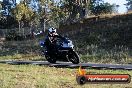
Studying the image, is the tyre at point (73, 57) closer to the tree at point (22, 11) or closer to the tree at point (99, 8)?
the tree at point (22, 11)

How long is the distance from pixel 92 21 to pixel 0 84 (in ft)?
123

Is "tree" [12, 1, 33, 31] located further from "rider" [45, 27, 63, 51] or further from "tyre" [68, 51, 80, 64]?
"tyre" [68, 51, 80, 64]

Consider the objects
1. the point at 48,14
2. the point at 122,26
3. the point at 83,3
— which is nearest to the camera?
the point at 122,26

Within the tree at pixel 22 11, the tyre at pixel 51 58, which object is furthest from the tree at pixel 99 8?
the tyre at pixel 51 58

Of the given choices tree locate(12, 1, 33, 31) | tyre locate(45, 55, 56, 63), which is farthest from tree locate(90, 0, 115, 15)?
tyre locate(45, 55, 56, 63)

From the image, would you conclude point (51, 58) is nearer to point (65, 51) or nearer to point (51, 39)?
point (51, 39)

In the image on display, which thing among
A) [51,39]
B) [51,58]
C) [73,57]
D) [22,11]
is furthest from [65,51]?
[22,11]

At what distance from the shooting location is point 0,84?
13.4 metres

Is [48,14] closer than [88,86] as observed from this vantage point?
No

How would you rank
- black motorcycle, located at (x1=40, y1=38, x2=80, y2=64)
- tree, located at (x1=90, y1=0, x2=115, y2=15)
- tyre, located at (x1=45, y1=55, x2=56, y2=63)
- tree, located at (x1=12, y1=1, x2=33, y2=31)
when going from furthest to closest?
tree, located at (x1=90, y1=0, x2=115, y2=15)
tree, located at (x1=12, y1=1, x2=33, y2=31)
tyre, located at (x1=45, y1=55, x2=56, y2=63)
black motorcycle, located at (x1=40, y1=38, x2=80, y2=64)

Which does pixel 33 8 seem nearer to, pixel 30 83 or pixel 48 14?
pixel 48 14

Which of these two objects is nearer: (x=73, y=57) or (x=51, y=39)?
(x=73, y=57)

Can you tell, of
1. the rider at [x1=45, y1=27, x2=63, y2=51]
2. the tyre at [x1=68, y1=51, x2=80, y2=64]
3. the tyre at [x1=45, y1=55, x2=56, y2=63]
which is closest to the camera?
the tyre at [x1=68, y1=51, x2=80, y2=64]

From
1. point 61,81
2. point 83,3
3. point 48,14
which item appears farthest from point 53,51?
point 48,14
